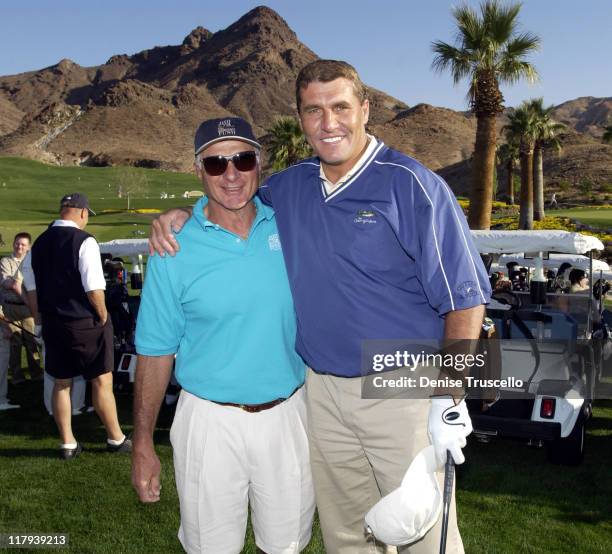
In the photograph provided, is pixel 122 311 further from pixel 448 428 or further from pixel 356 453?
pixel 448 428

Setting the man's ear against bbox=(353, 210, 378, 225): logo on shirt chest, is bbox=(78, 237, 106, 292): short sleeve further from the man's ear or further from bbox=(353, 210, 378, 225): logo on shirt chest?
bbox=(353, 210, 378, 225): logo on shirt chest

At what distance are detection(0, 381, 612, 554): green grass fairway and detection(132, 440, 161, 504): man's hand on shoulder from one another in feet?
6.16

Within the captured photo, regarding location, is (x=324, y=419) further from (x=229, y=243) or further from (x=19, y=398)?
(x=19, y=398)

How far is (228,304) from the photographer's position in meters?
2.89

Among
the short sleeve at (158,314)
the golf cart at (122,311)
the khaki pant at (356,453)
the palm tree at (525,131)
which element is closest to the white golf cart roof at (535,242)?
the golf cart at (122,311)

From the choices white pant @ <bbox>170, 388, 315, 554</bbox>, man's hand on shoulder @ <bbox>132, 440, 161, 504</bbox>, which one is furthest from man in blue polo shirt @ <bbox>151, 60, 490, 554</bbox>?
man's hand on shoulder @ <bbox>132, 440, 161, 504</bbox>

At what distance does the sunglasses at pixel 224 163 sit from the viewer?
121 inches

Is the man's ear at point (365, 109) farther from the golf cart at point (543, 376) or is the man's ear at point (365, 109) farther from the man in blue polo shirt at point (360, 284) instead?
the golf cart at point (543, 376)

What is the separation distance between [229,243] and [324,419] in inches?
36.0

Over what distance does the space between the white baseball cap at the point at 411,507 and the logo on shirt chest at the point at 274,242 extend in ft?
A: 3.50

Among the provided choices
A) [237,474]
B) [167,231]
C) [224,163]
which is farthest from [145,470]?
[224,163]

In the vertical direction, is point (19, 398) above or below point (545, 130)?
below

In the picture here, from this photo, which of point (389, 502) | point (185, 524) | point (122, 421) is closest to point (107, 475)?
point (122, 421)

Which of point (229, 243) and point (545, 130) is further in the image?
point (545, 130)
